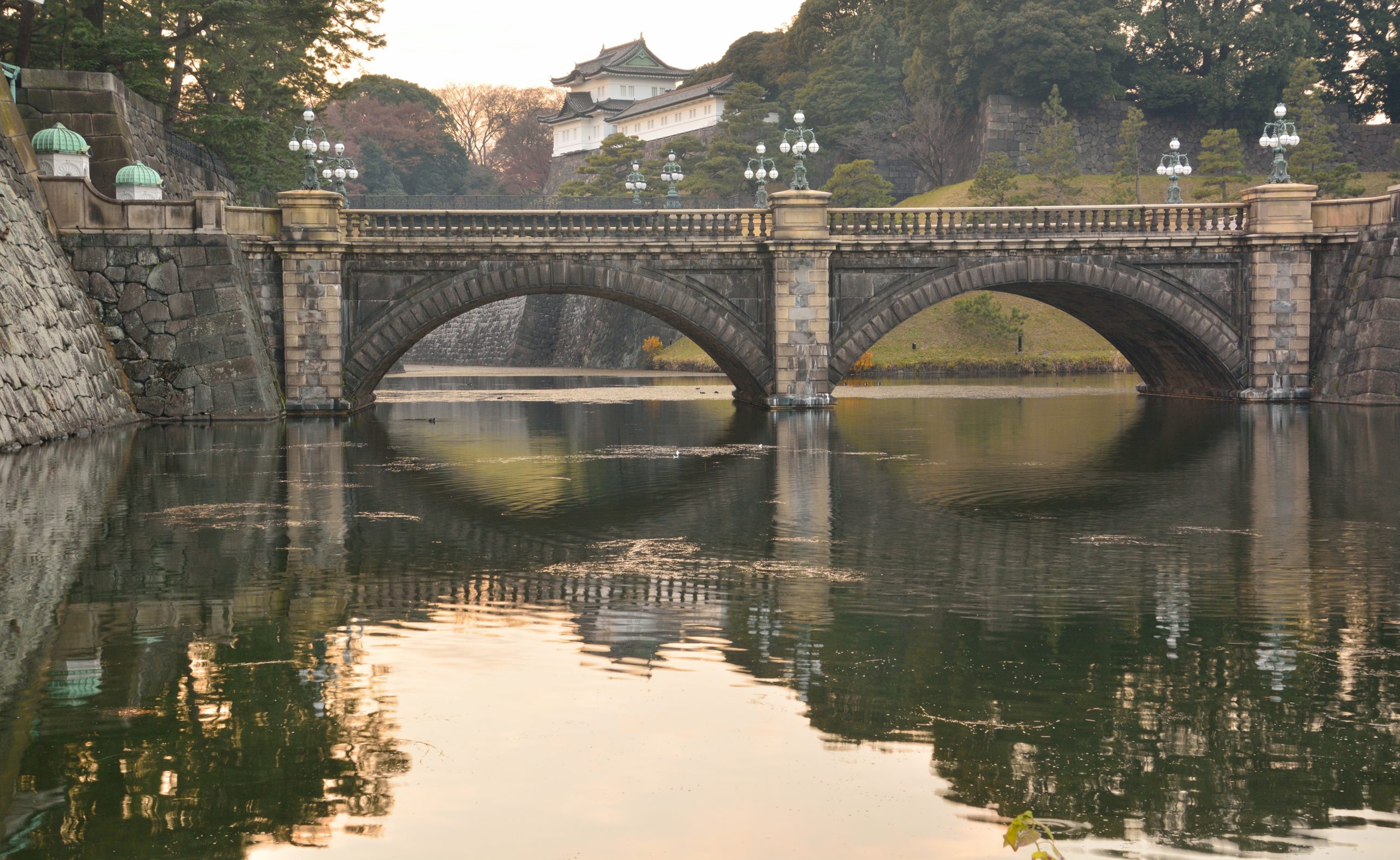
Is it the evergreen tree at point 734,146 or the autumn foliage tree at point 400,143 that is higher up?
the autumn foliage tree at point 400,143

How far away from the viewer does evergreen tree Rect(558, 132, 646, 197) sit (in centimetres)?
8531

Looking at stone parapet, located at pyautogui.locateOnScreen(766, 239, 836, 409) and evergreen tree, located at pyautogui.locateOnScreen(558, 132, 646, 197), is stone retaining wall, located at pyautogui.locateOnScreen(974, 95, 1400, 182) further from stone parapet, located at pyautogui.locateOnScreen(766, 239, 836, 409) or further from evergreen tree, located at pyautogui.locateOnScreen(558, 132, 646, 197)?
stone parapet, located at pyautogui.locateOnScreen(766, 239, 836, 409)

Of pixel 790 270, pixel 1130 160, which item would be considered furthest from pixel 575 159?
pixel 790 270

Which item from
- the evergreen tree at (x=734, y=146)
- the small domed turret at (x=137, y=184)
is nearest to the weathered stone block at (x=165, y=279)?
the small domed turret at (x=137, y=184)

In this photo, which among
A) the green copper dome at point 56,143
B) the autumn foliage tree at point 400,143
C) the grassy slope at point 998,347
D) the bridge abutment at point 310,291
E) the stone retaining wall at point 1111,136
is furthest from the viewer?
the autumn foliage tree at point 400,143

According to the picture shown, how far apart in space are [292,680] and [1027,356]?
5749cm

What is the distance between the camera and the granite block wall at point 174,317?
32625mm

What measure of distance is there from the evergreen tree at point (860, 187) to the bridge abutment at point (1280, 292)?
116 feet

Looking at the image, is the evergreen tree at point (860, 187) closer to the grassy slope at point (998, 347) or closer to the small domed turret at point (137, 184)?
the grassy slope at point (998, 347)

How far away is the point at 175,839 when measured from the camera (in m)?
6.64

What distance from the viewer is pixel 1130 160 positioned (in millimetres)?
74812

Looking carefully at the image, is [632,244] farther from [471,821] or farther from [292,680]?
[471,821]

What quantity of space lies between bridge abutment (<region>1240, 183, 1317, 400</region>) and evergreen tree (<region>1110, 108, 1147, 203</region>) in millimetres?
32154

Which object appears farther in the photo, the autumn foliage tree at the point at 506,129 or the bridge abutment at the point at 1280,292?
the autumn foliage tree at the point at 506,129
